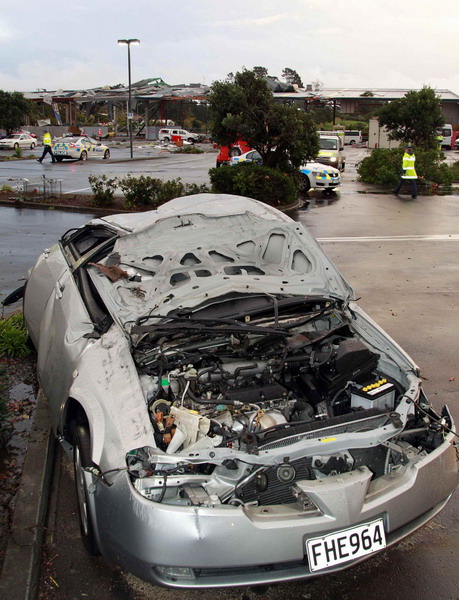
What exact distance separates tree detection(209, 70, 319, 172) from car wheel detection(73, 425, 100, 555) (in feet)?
44.0

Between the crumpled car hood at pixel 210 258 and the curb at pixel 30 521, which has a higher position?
the crumpled car hood at pixel 210 258

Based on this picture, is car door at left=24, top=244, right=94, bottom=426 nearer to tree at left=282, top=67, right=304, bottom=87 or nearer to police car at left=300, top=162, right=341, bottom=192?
police car at left=300, top=162, right=341, bottom=192

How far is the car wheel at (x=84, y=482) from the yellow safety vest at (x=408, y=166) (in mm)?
17182

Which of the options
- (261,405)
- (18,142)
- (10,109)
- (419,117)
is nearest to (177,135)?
(10,109)

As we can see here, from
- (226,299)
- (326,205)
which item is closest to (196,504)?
(226,299)

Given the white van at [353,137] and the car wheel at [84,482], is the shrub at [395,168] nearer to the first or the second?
the car wheel at [84,482]

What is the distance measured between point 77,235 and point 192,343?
8.09 feet

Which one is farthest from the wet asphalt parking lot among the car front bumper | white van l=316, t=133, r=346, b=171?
white van l=316, t=133, r=346, b=171

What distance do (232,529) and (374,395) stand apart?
130cm

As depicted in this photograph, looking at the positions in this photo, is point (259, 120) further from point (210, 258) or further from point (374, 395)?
point (374, 395)

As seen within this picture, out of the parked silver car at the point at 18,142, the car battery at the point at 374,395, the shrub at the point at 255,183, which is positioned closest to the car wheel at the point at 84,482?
the car battery at the point at 374,395

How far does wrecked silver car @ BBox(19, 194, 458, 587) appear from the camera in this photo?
270cm

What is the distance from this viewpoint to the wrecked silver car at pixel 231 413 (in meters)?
2.70

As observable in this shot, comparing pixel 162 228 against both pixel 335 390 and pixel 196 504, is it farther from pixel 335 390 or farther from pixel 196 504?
pixel 196 504
